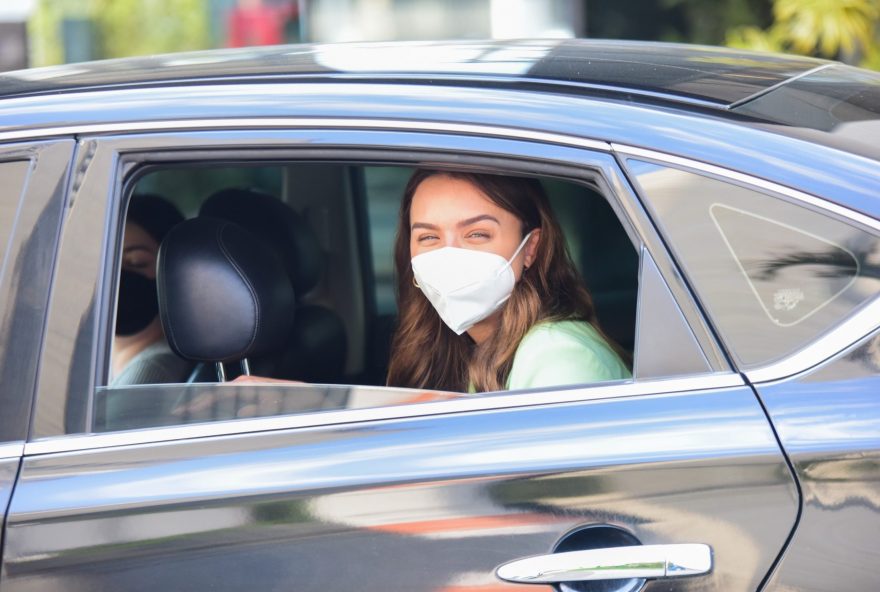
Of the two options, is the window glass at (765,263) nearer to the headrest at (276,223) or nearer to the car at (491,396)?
the car at (491,396)

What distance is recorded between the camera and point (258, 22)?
29.7 ft

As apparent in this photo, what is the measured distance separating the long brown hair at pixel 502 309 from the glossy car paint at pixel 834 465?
694mm

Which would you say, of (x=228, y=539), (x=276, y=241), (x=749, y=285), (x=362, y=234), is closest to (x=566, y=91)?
(x=749, y=285)

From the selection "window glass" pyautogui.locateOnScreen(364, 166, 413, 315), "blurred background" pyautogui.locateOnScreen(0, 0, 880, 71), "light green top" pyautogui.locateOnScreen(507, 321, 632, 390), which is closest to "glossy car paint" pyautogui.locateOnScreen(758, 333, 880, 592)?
"light green top" pyautogui.locateOnScreen(507, 321, 632, 390)

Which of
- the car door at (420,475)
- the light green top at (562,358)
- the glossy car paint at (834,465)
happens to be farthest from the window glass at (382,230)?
the glossy car paint at (834,465)

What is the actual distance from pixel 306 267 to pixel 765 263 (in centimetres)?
166

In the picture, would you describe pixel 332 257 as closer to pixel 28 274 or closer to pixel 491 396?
pixel 28 274

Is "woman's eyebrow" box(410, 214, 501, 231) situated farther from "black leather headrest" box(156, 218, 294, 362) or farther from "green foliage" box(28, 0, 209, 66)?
"green foliage" box(28, 0, 209, 66)

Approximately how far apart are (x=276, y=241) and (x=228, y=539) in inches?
56.9

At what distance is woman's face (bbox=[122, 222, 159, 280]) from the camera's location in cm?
289

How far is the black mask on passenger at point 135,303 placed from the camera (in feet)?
9.41

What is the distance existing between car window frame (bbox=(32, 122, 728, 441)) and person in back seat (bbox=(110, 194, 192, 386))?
1008 mm

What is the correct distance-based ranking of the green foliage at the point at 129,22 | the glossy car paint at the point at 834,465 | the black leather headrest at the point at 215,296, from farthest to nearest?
the green foliage at the point at 129,22, the black leather headrest at the point at 215,296, the glossy car paint at the point at 834,465

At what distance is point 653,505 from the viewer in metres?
1.57
